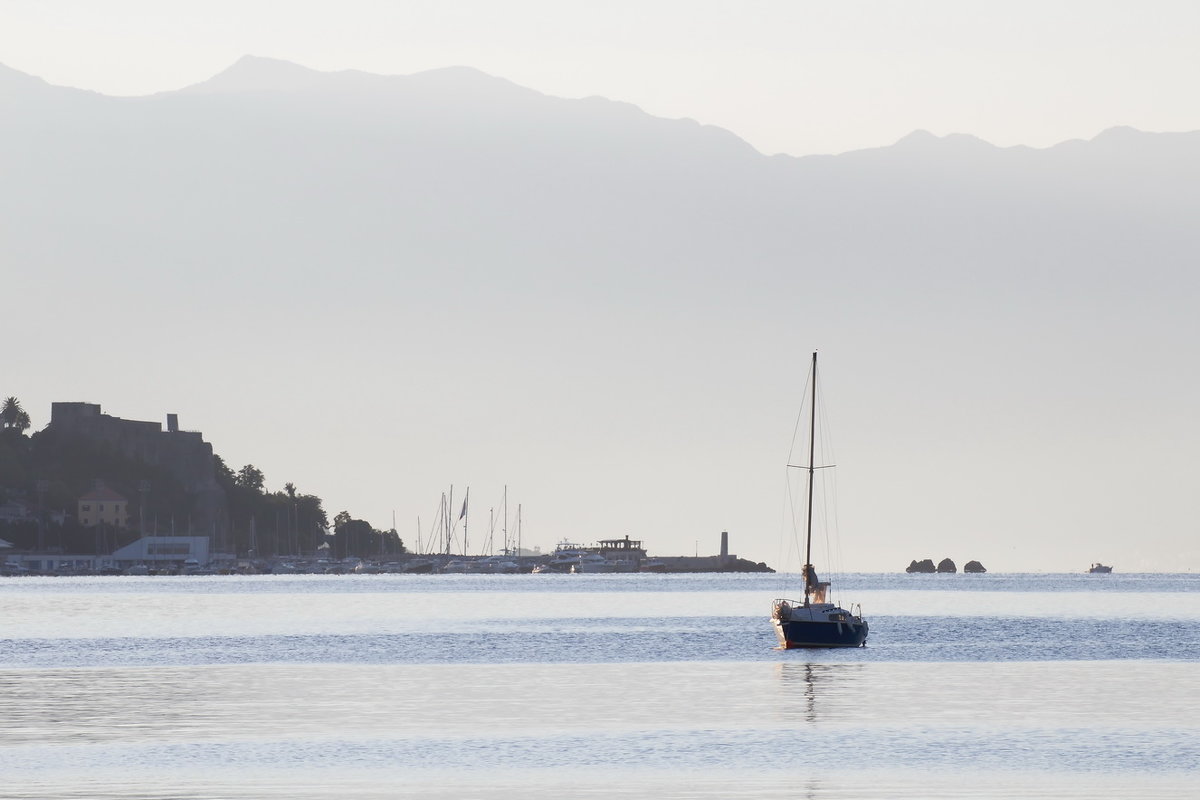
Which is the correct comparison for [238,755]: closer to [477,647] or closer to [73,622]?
[477,647]

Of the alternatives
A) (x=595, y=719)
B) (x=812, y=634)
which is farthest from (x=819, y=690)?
(x=812, y=634)

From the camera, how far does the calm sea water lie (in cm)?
5038

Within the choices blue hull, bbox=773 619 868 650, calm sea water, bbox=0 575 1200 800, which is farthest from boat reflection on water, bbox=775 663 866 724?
blue hull, bbox=773 619 868 650

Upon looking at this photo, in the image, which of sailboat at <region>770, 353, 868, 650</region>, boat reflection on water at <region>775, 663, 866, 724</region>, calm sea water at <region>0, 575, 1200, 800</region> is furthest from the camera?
sailboat at <region>770, 353, 868, 650</region>

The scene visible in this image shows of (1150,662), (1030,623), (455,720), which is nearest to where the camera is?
(455,720)

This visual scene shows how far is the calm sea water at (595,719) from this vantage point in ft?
165

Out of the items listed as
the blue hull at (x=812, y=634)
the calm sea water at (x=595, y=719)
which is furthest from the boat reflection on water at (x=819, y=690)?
the blue hull at (x=812, y=634)

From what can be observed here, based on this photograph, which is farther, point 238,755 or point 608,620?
point 608,620

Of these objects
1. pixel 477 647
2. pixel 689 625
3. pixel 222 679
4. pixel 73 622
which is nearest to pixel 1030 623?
pixel 689 625

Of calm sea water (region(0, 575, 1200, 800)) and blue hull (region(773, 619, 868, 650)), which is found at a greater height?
blue hull (region(773, 619, 868, 650))

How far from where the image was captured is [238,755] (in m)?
56.3

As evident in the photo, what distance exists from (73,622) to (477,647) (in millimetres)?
54675

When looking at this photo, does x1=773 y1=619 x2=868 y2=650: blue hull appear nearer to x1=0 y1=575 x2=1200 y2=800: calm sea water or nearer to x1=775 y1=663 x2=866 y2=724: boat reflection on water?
x1=0 y1=575 x2=1200 y2=800: calm sea water

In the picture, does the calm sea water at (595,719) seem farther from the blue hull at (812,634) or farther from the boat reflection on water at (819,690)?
the blue hull at (812,634)
